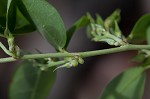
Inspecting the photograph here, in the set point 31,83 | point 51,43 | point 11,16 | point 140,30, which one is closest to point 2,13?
point 11,16

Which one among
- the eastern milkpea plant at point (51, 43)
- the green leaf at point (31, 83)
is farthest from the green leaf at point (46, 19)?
the green leaf at point (31, 83)

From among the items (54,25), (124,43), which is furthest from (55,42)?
(124,43)

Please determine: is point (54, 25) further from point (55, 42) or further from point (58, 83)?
point (58, 83)

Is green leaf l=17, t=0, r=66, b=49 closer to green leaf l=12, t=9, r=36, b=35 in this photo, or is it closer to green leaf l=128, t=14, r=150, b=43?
green leaf l=12, t=9, r=36, b=35

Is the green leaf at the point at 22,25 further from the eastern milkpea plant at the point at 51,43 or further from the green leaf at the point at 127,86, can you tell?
the green leaf at the point at 127,86

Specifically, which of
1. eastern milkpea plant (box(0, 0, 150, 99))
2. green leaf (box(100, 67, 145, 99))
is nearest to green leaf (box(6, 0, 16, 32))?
eastern milkpea plant (box(0, 0, 150, 99))
